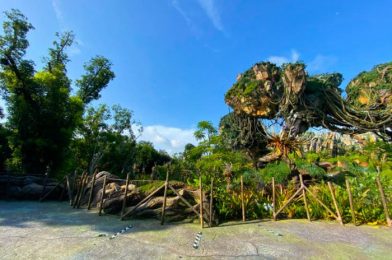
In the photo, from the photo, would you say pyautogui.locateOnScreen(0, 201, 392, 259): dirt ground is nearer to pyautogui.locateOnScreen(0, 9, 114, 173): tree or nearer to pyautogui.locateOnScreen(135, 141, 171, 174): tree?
pyautogui.locateOnScreen(0, 9, 114, 173): tree

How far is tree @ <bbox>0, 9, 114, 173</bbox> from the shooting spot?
14797 mm

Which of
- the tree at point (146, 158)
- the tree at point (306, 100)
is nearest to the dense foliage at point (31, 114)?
the tree at point (146, 158)

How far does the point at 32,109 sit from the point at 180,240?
12.3 meters

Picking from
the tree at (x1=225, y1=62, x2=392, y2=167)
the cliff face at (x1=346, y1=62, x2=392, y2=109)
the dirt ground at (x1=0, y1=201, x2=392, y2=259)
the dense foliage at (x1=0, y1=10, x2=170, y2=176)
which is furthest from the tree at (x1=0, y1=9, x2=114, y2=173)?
the cliff face at (x1=346, y1=62, x2=392, y2=109)

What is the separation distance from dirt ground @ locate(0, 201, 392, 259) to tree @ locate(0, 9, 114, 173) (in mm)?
7116

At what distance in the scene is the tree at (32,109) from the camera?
48.5 feet

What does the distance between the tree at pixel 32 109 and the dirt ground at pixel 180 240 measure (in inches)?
280

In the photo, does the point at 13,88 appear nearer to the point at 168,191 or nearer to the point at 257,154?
the point at 168,191

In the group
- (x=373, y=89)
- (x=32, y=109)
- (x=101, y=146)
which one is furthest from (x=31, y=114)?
(x=373, y=89)

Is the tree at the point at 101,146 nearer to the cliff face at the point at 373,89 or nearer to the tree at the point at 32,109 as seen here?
the tree at the point at 32,109

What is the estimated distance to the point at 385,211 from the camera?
7.86m

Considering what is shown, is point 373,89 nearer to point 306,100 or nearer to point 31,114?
point 306,100

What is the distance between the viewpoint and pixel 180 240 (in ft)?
21.3

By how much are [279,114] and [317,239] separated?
36.8 feet
